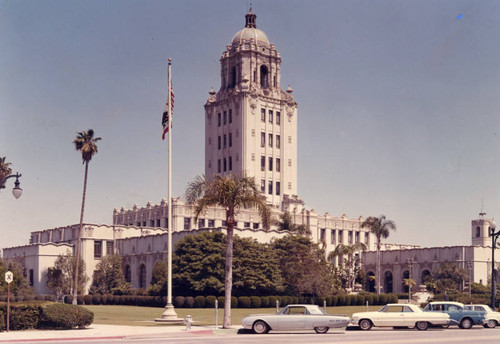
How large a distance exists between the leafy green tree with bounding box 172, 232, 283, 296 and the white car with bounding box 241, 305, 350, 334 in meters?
39.3

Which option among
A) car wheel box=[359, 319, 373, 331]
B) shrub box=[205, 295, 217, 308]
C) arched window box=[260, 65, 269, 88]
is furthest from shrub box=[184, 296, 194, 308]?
arched window box=[260, 65, 269, 88]

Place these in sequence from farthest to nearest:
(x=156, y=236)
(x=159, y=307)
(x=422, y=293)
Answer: (x=156, y=236)
(x=422, y=293)
(x=159, y=307)

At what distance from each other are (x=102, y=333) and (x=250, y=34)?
4296 inches

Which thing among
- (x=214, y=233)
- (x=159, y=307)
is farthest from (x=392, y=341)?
(x=214, y=233)

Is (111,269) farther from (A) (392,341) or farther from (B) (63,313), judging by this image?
(A) (392,341)

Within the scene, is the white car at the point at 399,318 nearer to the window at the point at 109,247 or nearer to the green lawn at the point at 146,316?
the green lawn at the point at 146,316

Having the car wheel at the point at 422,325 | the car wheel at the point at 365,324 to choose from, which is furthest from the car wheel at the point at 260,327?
the car wheel at the point at 422,325

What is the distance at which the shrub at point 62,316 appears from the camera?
34.8m

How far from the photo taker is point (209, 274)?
75625 millimetres

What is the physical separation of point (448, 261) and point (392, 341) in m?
86.6

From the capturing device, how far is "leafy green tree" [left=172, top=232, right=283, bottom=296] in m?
74.8

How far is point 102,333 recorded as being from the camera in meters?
33.3

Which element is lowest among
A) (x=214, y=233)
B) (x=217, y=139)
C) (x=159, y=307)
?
(x=159, y=307)

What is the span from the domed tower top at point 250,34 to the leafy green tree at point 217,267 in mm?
64105
